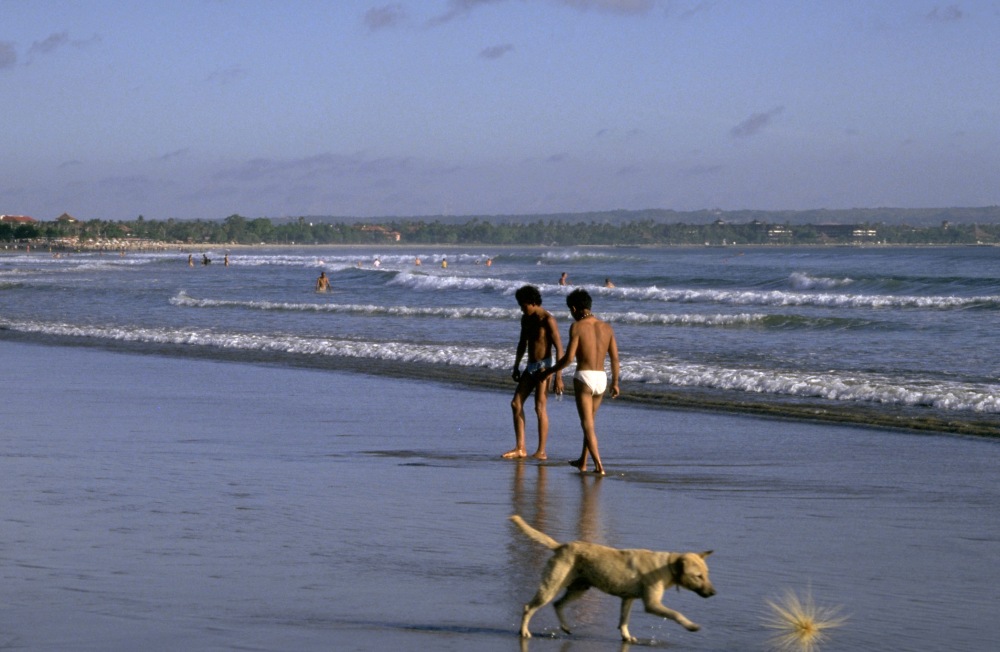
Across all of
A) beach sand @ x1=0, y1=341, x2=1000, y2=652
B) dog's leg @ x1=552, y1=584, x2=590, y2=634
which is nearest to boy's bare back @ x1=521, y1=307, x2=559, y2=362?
beach sand @ x1=0, y1=341, x2=1000, y2=652

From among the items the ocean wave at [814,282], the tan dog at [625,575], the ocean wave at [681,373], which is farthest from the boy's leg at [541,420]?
the ocean wave at [814,282]

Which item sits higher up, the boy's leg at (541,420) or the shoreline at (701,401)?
the boy's leg at (541,420)

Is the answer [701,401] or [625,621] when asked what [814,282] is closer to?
[701,401]

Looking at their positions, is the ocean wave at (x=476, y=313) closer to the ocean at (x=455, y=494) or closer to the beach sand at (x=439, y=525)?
the ocean at (x=455, y=494)

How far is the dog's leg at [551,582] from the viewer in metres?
5.19

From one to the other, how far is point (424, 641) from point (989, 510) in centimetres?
467

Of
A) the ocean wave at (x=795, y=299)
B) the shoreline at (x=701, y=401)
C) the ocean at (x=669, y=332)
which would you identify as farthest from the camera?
the ocean wave at (x=795, y=299)

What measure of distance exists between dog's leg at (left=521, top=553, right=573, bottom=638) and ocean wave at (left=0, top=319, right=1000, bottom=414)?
955cm

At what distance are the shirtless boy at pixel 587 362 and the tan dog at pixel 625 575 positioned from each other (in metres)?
4.39

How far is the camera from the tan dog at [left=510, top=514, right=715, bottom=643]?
5.05 meters

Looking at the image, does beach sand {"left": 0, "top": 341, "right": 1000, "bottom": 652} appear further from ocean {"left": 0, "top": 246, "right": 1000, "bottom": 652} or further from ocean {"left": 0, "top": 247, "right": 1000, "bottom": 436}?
ocean {"left": 0, "top": 247, "right": 1000, "bottom": 436}

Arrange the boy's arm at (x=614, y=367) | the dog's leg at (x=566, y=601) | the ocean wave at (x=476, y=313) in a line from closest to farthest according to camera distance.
A: the dog's leg at (x=566, y=601)
the boy's arm at (x=614, y=367)
the ocean wave at (x=476, y=313)

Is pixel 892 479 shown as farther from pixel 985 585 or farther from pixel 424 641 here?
pixel 424 641

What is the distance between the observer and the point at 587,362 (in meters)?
9.88
